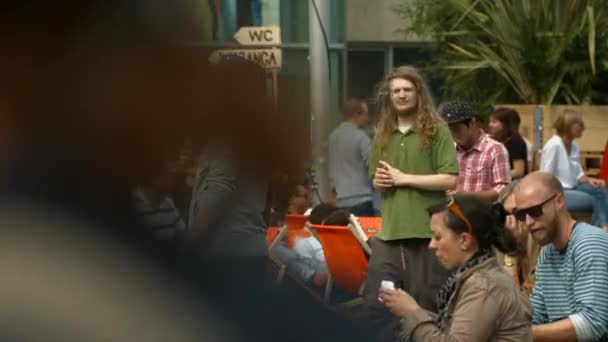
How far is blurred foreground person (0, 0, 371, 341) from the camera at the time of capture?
879 millimetres

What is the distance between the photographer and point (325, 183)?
42.8 inches

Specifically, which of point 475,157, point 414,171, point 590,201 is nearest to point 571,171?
point 590,201

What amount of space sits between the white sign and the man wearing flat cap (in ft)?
13.6

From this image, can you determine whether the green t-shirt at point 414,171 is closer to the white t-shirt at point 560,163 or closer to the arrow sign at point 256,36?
the arrow sign at point 256,36

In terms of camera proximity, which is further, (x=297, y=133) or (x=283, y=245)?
(x=283, y=245)

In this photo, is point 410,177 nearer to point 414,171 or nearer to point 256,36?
point 414,171

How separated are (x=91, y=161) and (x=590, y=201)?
6.67m

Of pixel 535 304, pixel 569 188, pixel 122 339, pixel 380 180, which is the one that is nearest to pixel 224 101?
pixel 122 339

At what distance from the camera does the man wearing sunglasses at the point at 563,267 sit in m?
2.82

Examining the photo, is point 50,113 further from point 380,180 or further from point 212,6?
point 380,180

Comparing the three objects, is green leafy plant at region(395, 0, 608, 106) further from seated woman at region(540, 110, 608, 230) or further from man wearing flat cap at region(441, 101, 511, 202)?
man wearing flat cap at region(441, 101, 511, 202)

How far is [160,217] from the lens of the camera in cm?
96

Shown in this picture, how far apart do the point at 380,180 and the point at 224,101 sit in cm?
312

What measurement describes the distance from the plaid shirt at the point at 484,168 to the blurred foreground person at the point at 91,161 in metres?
4.20
